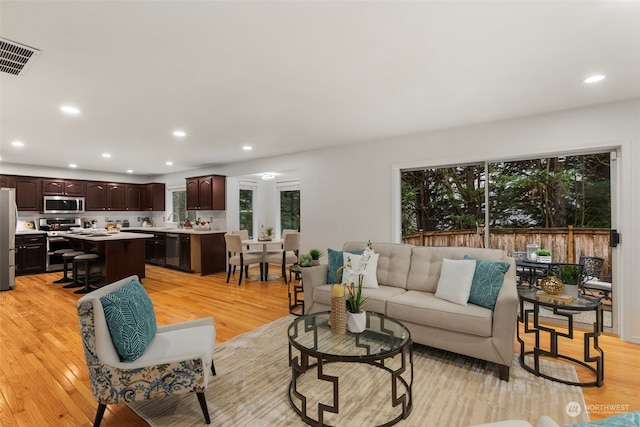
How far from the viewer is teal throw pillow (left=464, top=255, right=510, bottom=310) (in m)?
2.64

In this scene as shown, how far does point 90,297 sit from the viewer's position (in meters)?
1.78

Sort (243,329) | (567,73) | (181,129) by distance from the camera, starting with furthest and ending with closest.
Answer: (181,129)
(243,329)
(567,73)

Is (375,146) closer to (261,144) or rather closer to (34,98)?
(261,144)

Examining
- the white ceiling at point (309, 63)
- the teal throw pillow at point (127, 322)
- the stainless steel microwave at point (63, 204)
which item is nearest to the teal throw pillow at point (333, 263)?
the white ceiling at point (309, 63)

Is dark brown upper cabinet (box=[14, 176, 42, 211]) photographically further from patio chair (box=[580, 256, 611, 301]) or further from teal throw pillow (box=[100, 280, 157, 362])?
patio chair (box=[580, 256, 611, 301])

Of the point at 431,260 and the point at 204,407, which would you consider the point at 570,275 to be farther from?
the point at 204,407

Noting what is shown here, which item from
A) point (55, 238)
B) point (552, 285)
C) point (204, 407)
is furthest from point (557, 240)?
point (55, 238)

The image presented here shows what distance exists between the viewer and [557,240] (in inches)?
146

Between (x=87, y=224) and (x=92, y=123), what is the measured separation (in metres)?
5.17

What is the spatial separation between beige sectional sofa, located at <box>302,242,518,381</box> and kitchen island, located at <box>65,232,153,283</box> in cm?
370

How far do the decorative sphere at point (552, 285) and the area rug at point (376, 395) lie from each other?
0.66m

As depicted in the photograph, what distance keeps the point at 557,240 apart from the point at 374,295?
246 cm

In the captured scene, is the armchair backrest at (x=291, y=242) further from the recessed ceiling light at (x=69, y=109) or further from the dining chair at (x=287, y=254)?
the recessed ceiling light at (x=69, y=109)

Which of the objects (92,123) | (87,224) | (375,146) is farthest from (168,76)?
(87,224)
